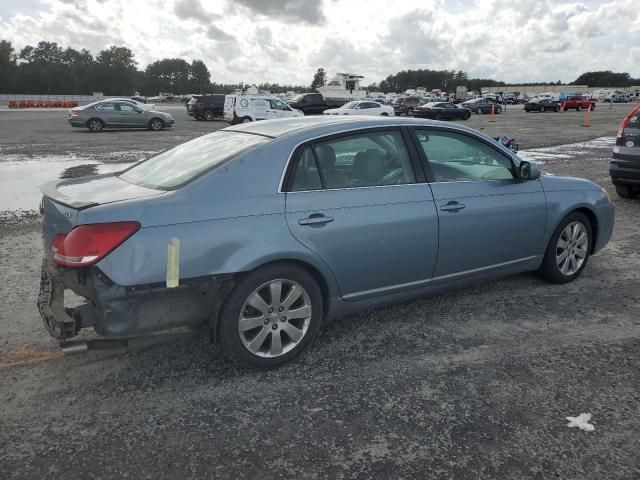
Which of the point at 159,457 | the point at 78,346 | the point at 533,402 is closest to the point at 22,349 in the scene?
the point at 78,346

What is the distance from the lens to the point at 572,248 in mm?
5027

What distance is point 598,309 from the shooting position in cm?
449

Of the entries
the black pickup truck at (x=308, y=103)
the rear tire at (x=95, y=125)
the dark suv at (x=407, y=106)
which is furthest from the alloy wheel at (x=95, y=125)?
the dark suv at (x=407, y=106)

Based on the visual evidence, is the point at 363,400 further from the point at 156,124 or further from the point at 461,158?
the point at 156,124

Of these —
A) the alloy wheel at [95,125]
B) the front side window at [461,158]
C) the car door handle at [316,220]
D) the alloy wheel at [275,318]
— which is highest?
the front side window at [461,158]

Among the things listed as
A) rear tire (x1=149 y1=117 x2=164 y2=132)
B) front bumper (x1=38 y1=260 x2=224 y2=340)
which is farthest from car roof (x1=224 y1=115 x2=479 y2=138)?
rear tire (x1=149 y1=117 x2=164 y2=132)

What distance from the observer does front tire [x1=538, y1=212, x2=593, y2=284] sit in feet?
16.0

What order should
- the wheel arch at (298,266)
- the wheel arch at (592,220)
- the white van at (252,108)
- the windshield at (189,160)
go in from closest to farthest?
1. the wheel arch at (298,266)
2. the windshield at (189,160)
3. the wheel arch at (592,220)
4. the white van at (252,108)

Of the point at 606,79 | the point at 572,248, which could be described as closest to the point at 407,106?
the point at 572,248

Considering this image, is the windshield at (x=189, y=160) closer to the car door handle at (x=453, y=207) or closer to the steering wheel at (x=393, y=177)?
the steering wheel at (x=393, y=177)

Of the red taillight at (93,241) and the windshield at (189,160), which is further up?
the windshield at (189,160)

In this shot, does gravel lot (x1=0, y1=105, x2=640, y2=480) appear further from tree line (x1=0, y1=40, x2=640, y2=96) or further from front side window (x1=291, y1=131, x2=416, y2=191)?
tree line (x1=0, y1=40, x2=640, y2=96)

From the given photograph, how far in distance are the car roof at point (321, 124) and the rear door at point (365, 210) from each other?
0.07 m

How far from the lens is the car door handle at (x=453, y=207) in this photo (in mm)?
4020
